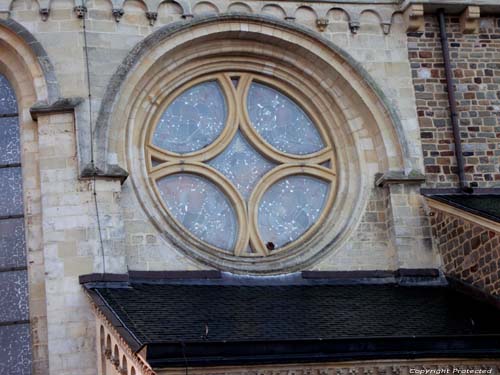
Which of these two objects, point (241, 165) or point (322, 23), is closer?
point (241, 165)

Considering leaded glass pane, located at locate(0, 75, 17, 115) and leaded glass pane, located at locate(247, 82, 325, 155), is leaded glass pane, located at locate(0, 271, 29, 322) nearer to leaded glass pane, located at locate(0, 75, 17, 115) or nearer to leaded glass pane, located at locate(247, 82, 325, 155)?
leaded glass pane, located at locate(0, 75, 17, 115)

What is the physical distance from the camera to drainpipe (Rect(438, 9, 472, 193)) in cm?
1881

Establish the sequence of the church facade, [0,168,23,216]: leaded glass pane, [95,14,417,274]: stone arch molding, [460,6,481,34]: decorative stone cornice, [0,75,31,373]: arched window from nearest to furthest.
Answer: the church facade < [0,75,31,373]: arched window < [0,168,23,216]: leaded glass pane < [95,14,417,274]: stone arch molding < [460,6,481,34]: decorative stone cornice

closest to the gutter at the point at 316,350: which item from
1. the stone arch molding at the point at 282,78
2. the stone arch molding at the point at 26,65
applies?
the stone arch molding at the point at 282,78

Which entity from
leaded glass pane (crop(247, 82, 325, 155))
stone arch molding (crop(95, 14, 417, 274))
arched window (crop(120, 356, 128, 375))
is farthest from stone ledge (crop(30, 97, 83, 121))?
arched window (crop(120, 356, 128, 375))

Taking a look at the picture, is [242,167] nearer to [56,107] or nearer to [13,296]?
[56,107]

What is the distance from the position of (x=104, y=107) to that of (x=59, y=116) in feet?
1.81

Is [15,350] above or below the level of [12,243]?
below

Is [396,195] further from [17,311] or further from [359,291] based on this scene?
[17,311]

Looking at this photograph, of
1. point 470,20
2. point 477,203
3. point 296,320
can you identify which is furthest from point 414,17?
point 296,320

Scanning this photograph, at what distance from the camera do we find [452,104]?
19094 mm

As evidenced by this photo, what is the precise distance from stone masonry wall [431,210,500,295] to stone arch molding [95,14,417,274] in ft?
3.20

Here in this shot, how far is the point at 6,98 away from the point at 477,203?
19.6 feet

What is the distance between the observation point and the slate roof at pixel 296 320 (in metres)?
14.6
